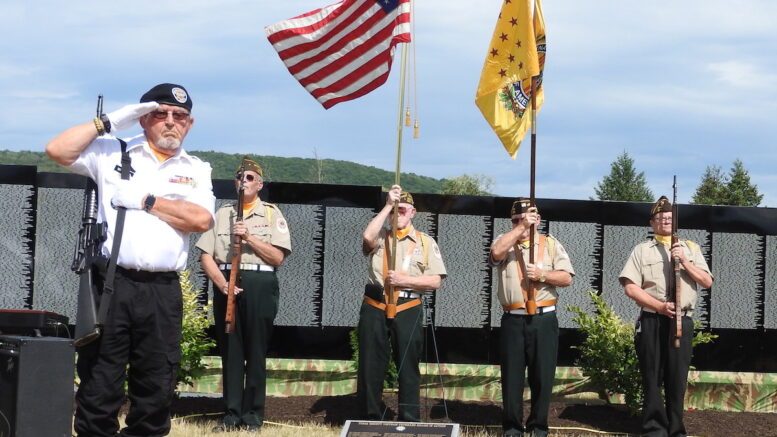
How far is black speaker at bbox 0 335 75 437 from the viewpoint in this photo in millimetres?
5445

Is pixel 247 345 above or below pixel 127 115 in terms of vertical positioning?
below

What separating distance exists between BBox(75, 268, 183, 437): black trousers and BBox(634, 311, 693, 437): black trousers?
15.3ft

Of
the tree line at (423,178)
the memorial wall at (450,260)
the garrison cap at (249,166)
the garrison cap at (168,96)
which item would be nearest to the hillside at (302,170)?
the tree line at (423,178)

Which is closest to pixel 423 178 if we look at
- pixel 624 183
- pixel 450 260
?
pixel 624 183

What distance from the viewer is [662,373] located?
937cm

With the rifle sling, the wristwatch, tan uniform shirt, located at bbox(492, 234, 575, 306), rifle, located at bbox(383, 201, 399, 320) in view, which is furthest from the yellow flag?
the rifle sling

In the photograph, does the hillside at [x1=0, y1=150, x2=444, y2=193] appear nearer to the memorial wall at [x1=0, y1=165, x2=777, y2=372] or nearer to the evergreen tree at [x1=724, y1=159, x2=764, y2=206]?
the evergreen tree at [x1=724, y1=159, x2=764, y2=206]

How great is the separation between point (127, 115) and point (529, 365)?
466 cm

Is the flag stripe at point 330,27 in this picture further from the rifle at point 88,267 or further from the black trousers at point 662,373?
the rifle at point 88,267

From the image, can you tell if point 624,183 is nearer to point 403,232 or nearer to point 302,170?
point 302,170

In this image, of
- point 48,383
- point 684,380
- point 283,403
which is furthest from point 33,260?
point 684,380

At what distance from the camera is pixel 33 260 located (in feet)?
33.9

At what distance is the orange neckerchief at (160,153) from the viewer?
6.07 m

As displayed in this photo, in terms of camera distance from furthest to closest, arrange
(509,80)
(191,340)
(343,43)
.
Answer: (191,340) → (509,80) → (343,43)
